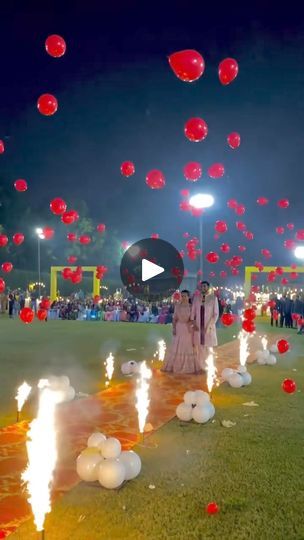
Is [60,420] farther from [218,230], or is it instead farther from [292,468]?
[218,230]

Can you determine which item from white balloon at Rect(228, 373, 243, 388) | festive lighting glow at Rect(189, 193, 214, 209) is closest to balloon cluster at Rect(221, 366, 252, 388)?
white balloon at Rect(228, 373, 243, 388)

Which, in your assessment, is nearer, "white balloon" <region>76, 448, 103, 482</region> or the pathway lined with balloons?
the pathway lined with balloons

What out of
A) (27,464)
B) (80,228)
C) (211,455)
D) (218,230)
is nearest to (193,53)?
(211,455)

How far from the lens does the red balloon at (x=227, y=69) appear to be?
23.8ft

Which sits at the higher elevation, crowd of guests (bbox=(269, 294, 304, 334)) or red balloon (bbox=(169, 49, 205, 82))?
red balloon (bbox=(169, 49, 205, 82))

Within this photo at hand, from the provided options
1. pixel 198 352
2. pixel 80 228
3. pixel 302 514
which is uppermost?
pixel 80 228

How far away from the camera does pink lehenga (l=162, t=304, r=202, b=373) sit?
10.1 m

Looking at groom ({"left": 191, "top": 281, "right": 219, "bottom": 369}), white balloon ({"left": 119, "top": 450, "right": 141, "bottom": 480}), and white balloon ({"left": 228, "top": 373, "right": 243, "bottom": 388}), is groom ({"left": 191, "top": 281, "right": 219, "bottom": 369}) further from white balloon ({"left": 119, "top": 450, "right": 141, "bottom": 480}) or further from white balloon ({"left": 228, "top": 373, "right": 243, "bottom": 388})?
A: white balloon ({"left": 119, "top": 450, "right": 141, "bottom": 480})

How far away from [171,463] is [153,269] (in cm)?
2686

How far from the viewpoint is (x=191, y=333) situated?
33.3 feet

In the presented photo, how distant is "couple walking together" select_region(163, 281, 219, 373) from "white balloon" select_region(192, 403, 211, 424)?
360 centimetres

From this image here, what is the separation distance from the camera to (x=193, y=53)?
6.50 meters

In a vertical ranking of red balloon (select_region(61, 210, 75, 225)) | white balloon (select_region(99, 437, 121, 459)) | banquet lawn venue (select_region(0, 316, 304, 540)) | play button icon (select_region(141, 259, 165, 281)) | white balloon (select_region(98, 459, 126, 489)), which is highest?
red balloon (select_region(61, 210, 75, 225))

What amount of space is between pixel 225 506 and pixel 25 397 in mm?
4343
